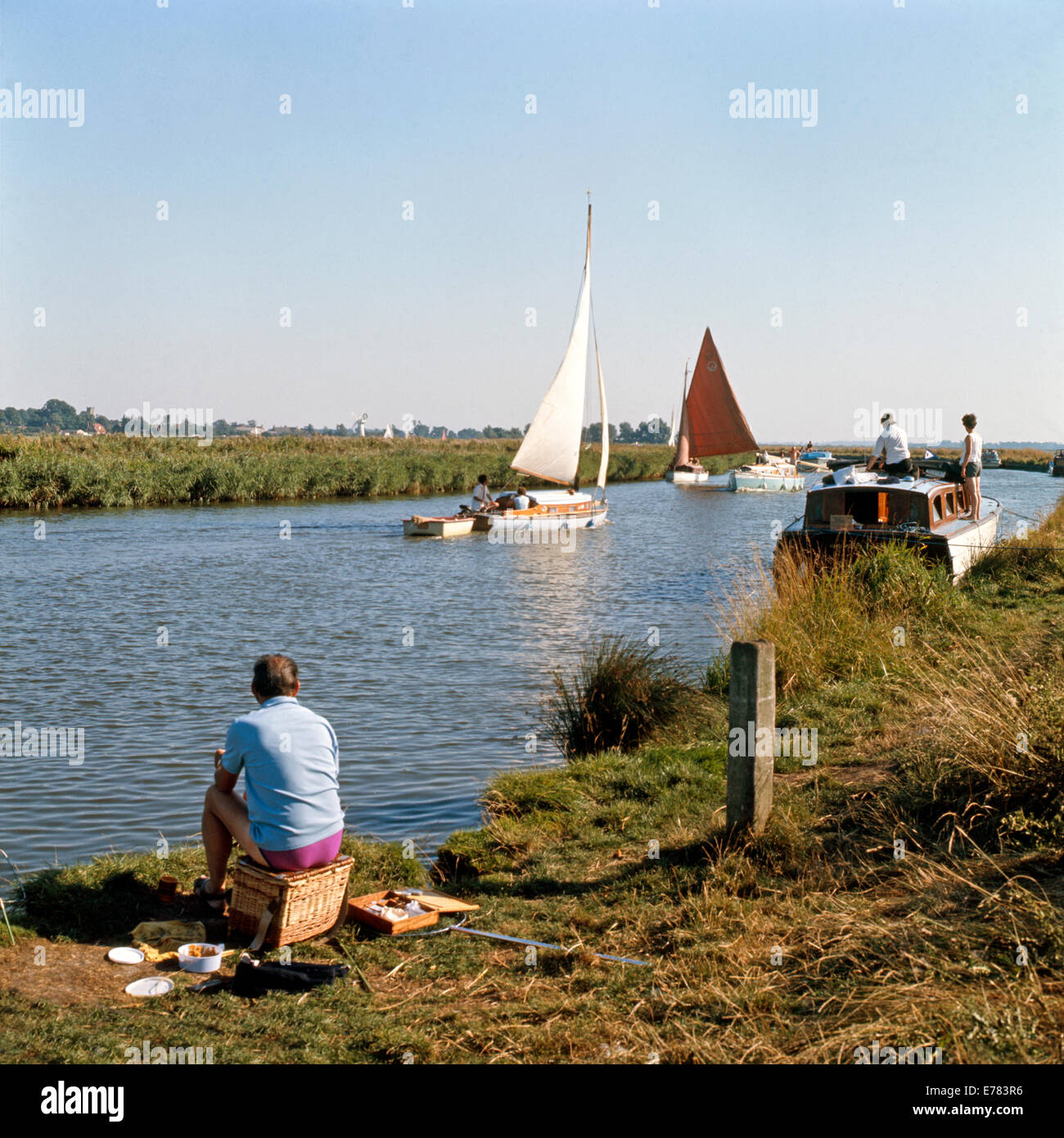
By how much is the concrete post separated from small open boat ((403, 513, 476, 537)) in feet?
97.9

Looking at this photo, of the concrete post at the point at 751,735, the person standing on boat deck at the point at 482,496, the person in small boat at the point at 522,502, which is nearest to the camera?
the concrete post at the point at 751,735

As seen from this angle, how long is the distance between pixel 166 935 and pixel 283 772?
3.50ft

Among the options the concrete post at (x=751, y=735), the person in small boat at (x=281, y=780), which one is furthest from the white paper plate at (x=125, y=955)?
the concrete post at (x=751, y=735)

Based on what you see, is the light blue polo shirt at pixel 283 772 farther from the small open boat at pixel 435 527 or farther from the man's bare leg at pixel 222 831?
the small open boat at pixel 435 527

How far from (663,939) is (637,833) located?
1835mm

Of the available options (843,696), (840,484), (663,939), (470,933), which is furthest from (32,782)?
(840,484)

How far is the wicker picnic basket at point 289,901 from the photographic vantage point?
5.58m

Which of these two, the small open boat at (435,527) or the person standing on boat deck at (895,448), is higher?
the person standing on boat deck at (895,448)

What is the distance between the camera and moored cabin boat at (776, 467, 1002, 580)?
16.4m

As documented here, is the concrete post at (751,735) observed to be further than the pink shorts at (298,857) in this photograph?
Yes

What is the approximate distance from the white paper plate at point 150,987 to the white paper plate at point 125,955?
28 cm

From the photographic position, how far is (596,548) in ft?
115

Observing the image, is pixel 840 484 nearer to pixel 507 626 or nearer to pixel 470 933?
pixel 507 626

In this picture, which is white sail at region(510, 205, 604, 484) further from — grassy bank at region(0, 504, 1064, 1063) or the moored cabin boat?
grassy bank at region(0, 504, 1064, 1063)
